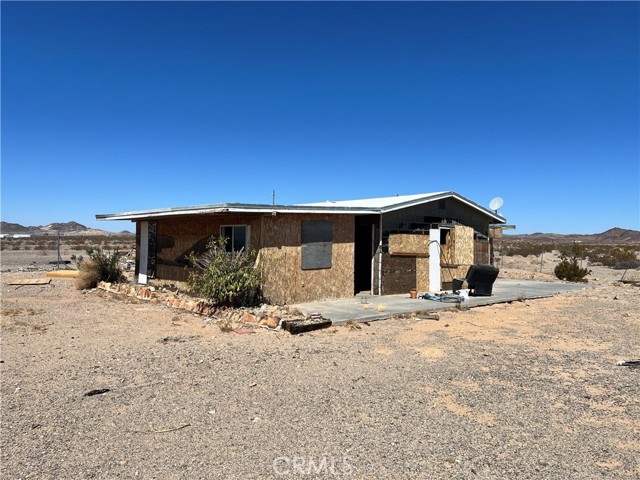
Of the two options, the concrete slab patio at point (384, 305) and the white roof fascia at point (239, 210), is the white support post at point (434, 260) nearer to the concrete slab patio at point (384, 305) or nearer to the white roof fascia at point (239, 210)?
the concrete slab patio at point (384, 305)

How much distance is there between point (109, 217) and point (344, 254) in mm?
8720

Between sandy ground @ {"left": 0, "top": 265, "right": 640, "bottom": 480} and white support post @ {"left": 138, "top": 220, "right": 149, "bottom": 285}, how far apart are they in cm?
658

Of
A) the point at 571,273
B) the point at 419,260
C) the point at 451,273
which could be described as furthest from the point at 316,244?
the point at 571,273

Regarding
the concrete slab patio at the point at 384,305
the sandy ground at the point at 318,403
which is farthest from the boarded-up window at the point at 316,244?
the sandy ground at the point at 318,403

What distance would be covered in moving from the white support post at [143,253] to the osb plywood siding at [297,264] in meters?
6.56

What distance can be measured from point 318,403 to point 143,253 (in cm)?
1300

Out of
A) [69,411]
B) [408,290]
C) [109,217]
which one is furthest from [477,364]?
[109,217]

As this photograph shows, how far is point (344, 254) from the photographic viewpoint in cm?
1373

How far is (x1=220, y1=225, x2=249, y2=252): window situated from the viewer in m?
12.1

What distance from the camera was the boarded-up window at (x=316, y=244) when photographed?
41.3ft

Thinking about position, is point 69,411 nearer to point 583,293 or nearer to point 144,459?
point 144,459

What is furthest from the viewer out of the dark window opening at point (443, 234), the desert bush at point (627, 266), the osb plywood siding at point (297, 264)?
the desert bush at point (627, 266)

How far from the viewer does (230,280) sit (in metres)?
10.8

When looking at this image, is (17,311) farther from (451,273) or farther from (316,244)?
(451,273)
